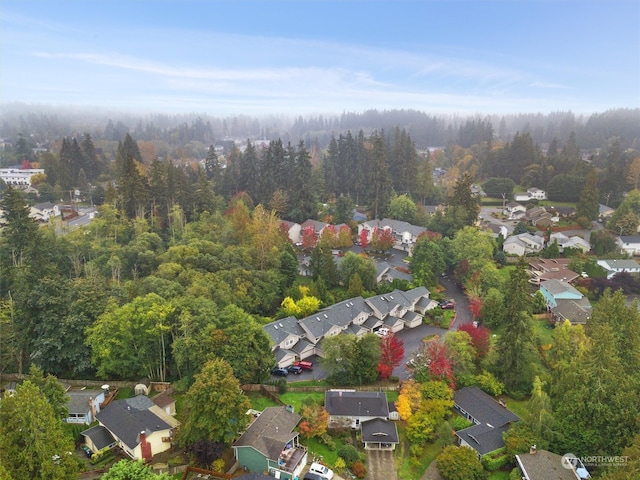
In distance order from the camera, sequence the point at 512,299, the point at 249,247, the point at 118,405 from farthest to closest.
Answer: the point at 249,247 < the point at 512,299 < the point at 118,405

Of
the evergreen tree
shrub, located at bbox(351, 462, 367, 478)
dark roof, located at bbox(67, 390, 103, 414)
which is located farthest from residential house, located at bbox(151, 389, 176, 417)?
the evergreen tree

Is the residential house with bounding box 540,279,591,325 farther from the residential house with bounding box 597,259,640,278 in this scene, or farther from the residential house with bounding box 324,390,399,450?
the residential house with bounding box 324,390,399,450

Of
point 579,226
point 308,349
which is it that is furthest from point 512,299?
point 579,226

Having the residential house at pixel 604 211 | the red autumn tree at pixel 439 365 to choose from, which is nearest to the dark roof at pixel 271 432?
the red autumn tree at pixel 439 365

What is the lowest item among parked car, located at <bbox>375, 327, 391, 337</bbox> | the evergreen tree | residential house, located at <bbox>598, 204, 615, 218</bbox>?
parked car, located at <bbox>375, 327, 391, 337</bbox>

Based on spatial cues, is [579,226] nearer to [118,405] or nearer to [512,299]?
[512,299]

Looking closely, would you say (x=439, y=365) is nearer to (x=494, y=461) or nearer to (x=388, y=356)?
(x=388, y=356)
